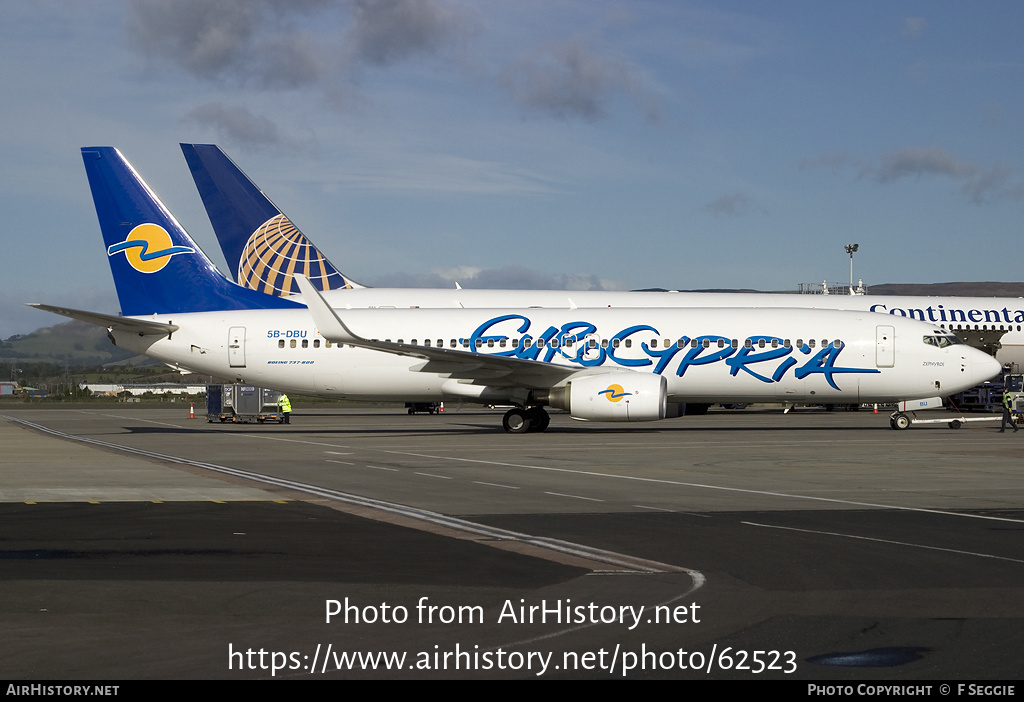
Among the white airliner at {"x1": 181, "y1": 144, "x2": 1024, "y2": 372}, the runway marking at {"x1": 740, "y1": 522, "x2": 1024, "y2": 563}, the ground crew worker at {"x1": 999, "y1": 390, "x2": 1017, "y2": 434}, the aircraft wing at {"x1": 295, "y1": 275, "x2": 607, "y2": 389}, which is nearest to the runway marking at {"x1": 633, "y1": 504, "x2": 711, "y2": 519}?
the runway marking at {"x1": 740, "y1": 522, "x2": 1024, "y2": 563}

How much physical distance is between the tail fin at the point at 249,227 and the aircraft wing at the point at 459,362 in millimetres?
19068

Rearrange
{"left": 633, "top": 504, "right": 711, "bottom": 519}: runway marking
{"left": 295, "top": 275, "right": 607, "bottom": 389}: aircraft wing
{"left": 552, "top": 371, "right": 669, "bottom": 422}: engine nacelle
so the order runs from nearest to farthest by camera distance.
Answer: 1. {"left": 633, "top": 504, "right": 711, "bottom": 519}: runway marking
2. {"left": 295, "top": 275, "right": 607, "bottom": 389}: aircraft wing
3. {"left": 552, "top": 371, "right": 669, "bottom": 422}: engine nacelle

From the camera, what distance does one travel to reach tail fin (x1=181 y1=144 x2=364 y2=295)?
2046 inches

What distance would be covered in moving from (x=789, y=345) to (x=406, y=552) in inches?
996

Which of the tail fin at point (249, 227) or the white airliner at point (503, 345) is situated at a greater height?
the tail fin at point (249, 227)

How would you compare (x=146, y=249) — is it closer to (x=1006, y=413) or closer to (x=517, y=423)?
(x=517, y=423)

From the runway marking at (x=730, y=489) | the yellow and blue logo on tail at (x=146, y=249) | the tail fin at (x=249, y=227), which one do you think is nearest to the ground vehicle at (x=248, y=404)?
the tail fin at (x=249, y=227)

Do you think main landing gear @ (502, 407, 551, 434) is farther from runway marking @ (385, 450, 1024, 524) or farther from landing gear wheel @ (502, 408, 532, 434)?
runway marking @ (385, 450, 1024, 524)

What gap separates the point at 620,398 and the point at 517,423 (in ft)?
14.5

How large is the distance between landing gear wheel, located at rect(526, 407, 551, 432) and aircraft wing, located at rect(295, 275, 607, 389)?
101 centimetres

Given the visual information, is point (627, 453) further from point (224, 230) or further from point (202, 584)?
point (224, 230)

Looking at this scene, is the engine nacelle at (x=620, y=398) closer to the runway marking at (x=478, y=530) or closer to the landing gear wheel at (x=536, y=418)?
the landing gear wheel at (x=536, y=418)

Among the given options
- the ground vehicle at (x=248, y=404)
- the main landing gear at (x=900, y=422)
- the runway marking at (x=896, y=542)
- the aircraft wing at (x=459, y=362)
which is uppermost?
the aircraft wing at (x=459, y=362)

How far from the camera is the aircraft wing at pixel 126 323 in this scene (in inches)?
1315
